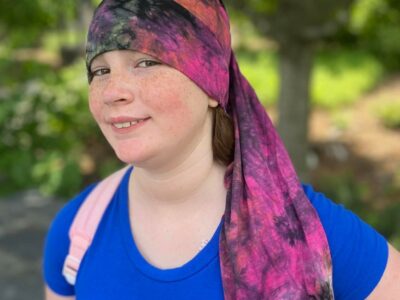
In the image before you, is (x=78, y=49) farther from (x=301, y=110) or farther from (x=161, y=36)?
(x=161, y=36)

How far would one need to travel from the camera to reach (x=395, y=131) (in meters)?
9.24

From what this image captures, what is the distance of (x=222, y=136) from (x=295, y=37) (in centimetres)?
367

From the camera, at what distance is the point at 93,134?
810 cm

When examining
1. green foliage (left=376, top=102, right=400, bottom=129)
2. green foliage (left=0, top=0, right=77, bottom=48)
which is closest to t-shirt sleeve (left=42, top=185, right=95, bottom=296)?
green foliage (left=0, top=0, right=77, bottom=48)

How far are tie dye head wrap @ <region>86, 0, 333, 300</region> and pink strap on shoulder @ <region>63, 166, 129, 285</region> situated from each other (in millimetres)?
382

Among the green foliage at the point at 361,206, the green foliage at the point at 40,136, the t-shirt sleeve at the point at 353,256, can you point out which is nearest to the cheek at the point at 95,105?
the t-shirt sleeve at the point at 353,256

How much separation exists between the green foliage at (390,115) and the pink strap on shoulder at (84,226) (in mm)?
8023

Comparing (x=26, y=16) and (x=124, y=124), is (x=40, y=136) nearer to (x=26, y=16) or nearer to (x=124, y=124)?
(x=26, y=16)

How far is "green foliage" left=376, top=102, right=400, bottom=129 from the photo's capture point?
9367 mm

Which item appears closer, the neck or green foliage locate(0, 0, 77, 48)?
the neck

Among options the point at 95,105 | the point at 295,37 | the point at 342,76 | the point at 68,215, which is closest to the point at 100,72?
the point at 95,105

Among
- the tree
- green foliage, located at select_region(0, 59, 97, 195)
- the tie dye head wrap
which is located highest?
the tie dye head wrap

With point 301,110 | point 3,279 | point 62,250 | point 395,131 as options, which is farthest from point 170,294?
point 395,131

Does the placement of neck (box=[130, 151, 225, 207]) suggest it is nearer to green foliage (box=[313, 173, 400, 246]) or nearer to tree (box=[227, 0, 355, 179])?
green foliage (box=[313, 173, 400, 246])
